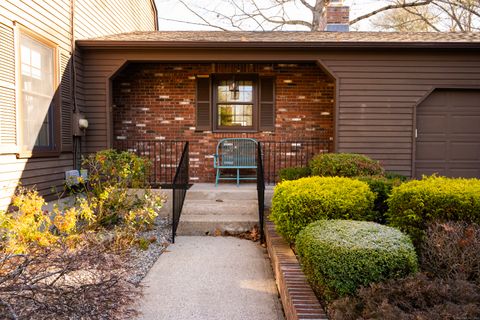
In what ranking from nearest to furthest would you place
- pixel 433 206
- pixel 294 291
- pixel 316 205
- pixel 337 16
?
pixel 294 291, pixel 433 206, pixel 316 205, pixel 337 16

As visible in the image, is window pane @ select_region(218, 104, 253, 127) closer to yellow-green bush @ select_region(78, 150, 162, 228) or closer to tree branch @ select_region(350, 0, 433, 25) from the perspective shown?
yellow-green bush @ select_region(78, 150, 162, 228)

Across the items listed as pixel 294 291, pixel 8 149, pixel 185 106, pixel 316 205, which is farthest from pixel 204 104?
pixel 294 291

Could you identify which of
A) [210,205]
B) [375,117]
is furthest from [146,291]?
[375,117]

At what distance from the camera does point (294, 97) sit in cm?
761

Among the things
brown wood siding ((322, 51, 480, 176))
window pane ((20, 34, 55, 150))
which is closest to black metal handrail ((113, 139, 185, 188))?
window pane ((20, 34, 55, 150))

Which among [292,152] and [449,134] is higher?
[449,134]

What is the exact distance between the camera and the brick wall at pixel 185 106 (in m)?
7.55

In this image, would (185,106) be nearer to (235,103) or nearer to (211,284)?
(235,103)

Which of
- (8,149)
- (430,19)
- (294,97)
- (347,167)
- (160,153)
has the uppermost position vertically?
(430,19)

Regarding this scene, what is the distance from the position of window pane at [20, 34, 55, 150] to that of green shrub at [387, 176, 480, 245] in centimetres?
479

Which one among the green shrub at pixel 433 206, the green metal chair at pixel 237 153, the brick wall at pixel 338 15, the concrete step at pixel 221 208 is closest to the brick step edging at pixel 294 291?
the green shrub at pixel 433 206

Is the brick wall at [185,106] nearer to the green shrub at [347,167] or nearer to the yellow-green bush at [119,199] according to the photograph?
the green shrub at [347,167]

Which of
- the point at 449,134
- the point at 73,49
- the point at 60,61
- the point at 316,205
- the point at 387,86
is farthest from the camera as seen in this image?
the point at 449,134

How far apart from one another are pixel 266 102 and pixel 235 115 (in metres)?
0.75
